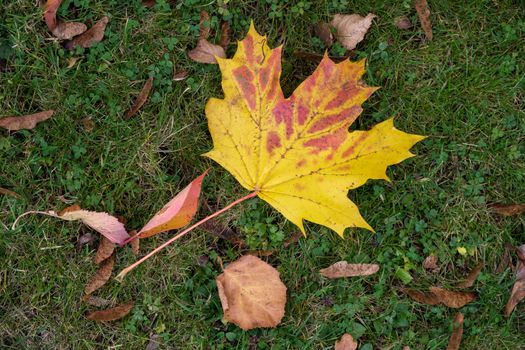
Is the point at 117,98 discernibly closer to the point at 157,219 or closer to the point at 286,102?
the point at 157,219

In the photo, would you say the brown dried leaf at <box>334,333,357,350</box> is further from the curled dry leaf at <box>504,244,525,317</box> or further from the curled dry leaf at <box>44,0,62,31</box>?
the curled dry leaf at <box>44,0,62,31</box>

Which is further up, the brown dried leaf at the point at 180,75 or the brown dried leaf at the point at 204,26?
the brown dried leaf at the point at 204,26

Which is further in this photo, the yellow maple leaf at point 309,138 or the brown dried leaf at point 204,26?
the brown dried leaf at point 204,26

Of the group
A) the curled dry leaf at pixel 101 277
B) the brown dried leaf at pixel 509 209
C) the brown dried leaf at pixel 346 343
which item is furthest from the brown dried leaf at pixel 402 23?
the curled dry leaf at pixel 101 277

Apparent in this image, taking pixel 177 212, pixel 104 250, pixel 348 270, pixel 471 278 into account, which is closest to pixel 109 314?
pixel 104 250

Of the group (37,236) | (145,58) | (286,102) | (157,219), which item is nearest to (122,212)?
(157,219)

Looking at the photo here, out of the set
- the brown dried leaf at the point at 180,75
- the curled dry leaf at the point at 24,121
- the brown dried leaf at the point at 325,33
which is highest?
the brown dried leaf at the point at 325,33

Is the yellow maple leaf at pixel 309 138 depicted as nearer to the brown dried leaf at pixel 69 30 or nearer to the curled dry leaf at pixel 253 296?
the curled dry leaf at pixel 253 296
